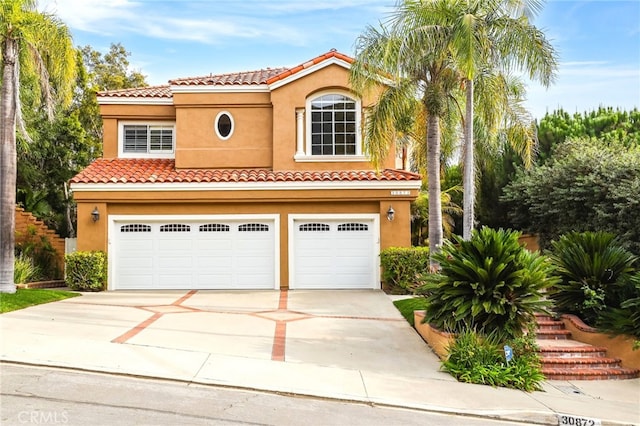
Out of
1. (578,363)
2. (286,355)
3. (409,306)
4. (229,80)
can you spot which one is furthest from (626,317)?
(229,80)

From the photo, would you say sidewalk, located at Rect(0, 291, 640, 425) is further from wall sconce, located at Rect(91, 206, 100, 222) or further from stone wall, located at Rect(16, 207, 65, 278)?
stone wall, located at Rect(16, 207, 65, 278)

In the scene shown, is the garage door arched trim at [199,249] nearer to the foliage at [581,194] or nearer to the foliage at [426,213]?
the foliage at [426,213]

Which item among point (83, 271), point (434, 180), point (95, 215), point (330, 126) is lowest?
point (83, 271)

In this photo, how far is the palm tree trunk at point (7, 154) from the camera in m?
14.5

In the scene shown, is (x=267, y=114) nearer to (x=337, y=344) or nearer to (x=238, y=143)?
(x=238, y=143)

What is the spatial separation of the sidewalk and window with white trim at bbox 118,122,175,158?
8.08 metres

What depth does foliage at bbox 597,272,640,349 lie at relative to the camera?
9.71 meters

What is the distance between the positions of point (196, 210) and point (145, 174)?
2.14 meters

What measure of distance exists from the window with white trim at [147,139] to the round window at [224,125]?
2.13 meters

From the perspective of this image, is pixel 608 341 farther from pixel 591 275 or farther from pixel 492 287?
pixel 492 287

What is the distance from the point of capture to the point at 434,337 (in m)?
10.1

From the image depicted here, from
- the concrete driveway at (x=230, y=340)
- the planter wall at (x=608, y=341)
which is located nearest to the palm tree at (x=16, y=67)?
the concrete driveway at (x=230, y=340)

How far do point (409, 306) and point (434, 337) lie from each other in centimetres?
336

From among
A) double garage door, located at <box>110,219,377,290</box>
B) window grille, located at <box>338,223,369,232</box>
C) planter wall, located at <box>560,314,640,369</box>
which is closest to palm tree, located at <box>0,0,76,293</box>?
double garage door, located at <box>110,219,377,290</box>
